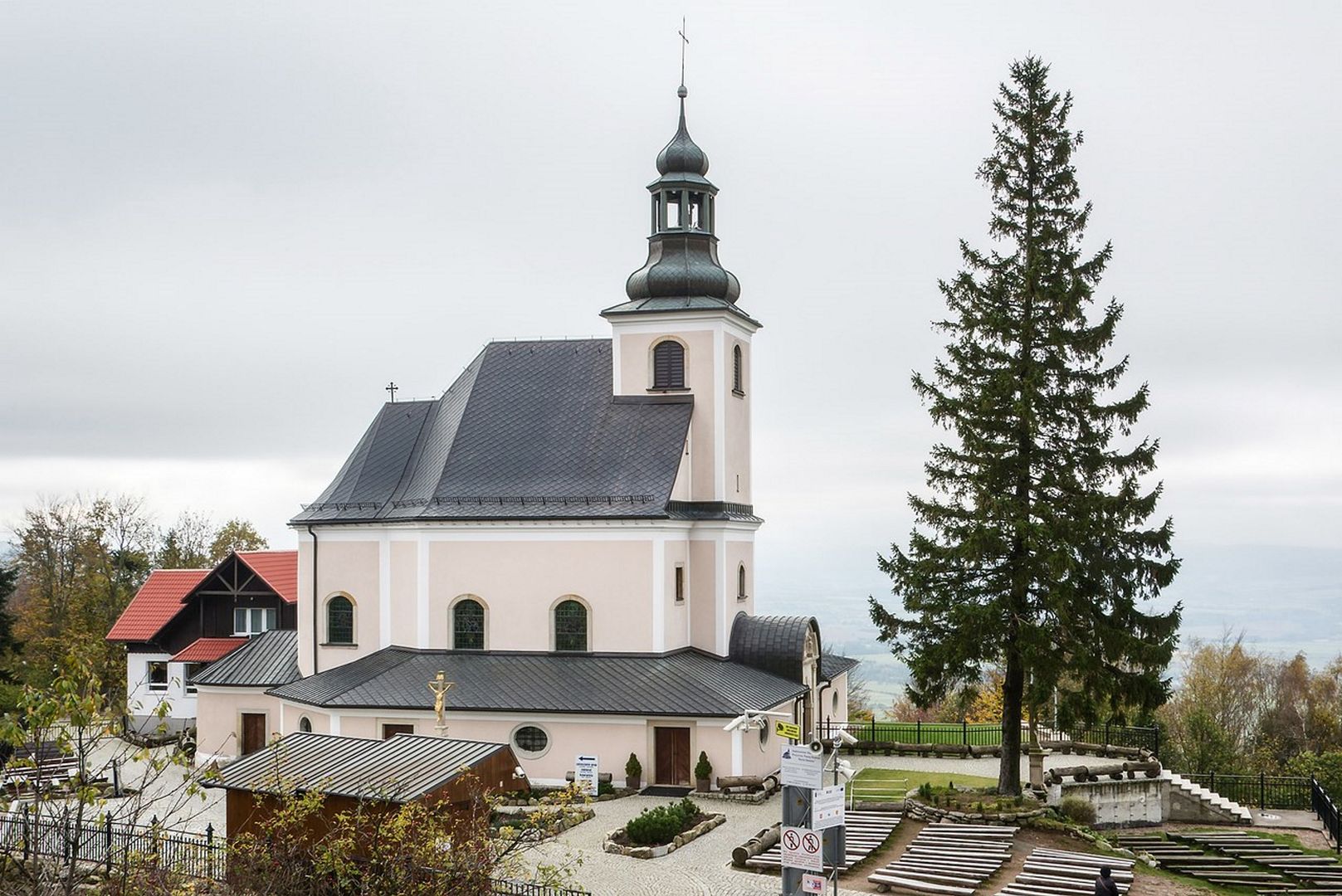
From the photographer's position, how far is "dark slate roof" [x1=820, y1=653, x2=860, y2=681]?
38.8 m

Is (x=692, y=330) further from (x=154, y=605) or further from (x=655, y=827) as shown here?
(x=154, y=605)

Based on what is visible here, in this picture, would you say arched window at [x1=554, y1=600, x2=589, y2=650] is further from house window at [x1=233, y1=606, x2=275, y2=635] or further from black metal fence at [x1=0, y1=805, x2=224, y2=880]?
house window at [x1=233, y1=606, x2=275, y2=635]

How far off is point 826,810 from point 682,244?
2173 cm

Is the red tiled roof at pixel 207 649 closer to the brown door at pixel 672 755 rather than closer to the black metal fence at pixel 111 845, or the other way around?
the black metal fence at pixel 111 845

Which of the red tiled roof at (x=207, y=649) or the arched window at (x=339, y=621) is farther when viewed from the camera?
the red tiled roof at (x=207, y=649)

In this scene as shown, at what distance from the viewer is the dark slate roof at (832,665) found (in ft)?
127

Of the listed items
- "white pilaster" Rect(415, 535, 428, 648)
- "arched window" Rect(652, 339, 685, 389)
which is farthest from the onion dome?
"white pilaster" Rect(415, 535, 428, 648)

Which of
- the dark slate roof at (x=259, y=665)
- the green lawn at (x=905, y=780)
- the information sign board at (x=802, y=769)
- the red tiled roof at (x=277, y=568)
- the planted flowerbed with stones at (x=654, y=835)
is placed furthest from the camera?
the red tiled roof at (x=277, y=568)

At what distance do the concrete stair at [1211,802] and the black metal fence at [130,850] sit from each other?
1946 cm

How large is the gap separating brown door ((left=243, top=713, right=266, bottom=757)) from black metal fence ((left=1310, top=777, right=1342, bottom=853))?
1077 inches

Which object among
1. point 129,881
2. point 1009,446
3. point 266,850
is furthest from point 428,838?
point 1009,446

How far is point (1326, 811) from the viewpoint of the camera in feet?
107

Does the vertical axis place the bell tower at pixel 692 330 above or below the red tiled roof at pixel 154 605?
above

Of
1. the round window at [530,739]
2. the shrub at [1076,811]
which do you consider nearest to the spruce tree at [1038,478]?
the shrub at [1076,811]
